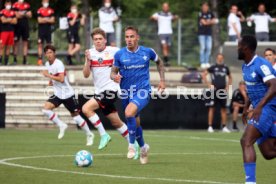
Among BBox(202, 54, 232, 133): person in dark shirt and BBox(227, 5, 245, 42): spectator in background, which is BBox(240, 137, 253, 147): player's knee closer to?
BBox(202, 54, 232, 133): person in dark shirt

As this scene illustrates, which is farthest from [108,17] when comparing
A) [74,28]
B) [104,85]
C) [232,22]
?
[104,85]

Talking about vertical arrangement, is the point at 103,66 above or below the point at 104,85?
above

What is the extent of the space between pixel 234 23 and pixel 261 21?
0.98 m

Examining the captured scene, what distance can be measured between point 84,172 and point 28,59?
21.5 m

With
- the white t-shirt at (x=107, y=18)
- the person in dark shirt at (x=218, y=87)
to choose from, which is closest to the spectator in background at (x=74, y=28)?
the white t-shirt at (x=107, y=18)

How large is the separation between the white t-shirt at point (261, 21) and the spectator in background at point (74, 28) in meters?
6.05

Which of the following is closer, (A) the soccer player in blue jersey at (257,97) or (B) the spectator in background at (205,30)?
(A) the soccer player in blue jersey at (257,97)

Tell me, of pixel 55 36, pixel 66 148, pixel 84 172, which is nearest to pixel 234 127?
pixel 55 36

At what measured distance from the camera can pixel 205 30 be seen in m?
32.9

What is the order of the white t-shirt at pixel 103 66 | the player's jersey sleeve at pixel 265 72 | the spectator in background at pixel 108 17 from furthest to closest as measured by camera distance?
1. the spectator in background at pixel 108 17
2. the white t-shirt at pixel 103 66
3. the player's jersey sleeve at pixel 265 72

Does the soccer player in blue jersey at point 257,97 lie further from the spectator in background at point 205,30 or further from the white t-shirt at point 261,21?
the white t-shirt at point 261,21

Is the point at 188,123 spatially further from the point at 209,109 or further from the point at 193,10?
the point at 193,10

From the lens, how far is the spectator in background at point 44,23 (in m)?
31.6

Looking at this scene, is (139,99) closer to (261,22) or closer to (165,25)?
(165,25)
